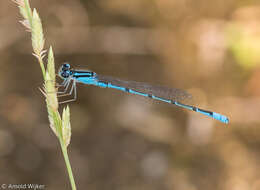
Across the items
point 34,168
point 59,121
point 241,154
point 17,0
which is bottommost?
point 34,168

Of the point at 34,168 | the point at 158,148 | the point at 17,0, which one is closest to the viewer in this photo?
the point at 17,0

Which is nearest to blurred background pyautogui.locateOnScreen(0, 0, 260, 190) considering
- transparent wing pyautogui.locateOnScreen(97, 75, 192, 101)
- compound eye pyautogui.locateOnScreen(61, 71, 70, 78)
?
transparent wing pyautogui.locateOnScreen(97, 75, 192, 101)

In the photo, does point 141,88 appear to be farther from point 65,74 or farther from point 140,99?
point 140,99

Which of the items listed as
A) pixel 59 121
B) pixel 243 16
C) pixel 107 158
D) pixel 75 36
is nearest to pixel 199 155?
pixel 107 158

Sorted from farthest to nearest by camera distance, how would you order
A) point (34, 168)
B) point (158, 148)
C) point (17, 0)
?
point (158, 148)
point (34, 168)
point (17, 0)


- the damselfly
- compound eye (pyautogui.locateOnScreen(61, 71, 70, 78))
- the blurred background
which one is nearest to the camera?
compound eye (pyautogui.locateOnScreen(61, 71, 70, 78))

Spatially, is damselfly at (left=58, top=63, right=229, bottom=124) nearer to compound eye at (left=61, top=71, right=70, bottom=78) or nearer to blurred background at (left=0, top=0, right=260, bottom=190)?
compound eye at (left=61, top=71, right=70, bottom=78)

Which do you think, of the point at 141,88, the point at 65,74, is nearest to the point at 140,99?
the point at 141,88

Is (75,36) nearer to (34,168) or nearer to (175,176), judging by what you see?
(34,168)
